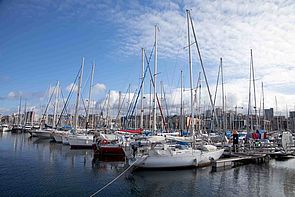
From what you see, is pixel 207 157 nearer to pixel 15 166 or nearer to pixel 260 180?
pixel 260 180

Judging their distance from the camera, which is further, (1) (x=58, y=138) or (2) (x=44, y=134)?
(2) (x=44, y=134)

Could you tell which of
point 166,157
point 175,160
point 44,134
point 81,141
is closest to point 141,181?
point 166,157

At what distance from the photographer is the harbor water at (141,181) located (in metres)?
17.6

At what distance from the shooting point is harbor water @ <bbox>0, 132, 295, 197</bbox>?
17578 mm

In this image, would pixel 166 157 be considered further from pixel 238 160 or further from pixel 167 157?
pixel 238 160

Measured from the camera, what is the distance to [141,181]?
20.5 meters

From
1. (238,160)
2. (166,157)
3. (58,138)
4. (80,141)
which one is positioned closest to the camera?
(166,157)

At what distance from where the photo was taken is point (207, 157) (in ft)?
88.7

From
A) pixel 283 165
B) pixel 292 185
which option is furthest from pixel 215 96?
pixel 292 185

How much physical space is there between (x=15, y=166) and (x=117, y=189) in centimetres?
1428

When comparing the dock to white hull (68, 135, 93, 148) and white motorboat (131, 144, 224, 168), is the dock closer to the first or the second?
white motorboat (131, 144, 224, 168)

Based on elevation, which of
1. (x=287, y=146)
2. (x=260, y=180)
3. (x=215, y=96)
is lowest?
(x=260, y=180)

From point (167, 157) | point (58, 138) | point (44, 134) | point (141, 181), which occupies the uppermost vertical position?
point (167, 157)

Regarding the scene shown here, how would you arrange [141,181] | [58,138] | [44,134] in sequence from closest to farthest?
[141,181] → [58,138] → [44,134]
